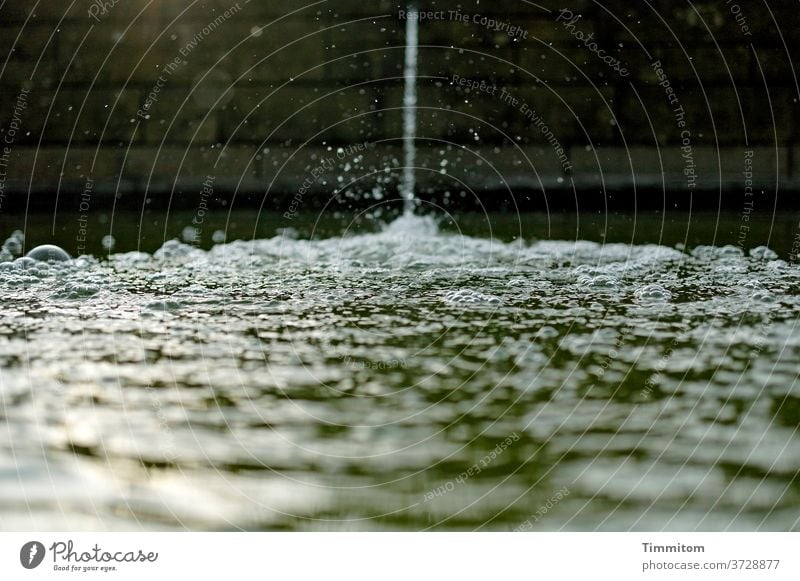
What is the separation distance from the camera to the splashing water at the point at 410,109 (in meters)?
4.08

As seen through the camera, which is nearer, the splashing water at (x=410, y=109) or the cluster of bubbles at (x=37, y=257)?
the cluster of bubbles at (x=37, y=257)

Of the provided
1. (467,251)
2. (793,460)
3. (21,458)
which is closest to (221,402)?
(21,458)

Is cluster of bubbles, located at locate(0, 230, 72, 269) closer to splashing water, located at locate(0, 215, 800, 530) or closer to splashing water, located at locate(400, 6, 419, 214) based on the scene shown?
splashing water, located at locate(0, 215, 800, 530)

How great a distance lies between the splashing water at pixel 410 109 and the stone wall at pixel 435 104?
33 mm

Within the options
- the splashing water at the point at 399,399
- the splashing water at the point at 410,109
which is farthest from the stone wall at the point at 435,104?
the splashing water at the point at 399,399

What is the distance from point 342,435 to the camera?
4.17ft

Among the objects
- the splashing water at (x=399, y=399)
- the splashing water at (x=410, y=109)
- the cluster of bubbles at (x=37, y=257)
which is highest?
the splashing water at (x=410, y=109)

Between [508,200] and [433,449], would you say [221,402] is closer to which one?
[433,449]

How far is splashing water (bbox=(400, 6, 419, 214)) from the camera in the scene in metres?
4.08

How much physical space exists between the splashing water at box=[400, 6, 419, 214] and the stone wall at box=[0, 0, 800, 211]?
33 millimetres

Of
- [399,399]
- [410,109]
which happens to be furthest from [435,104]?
[399,399]

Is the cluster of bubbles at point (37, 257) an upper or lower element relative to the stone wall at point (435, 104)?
lower

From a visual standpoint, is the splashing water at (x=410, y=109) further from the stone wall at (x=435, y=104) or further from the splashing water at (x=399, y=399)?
the splashing water at (x=399, y=399)

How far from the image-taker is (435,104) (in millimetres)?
4086
